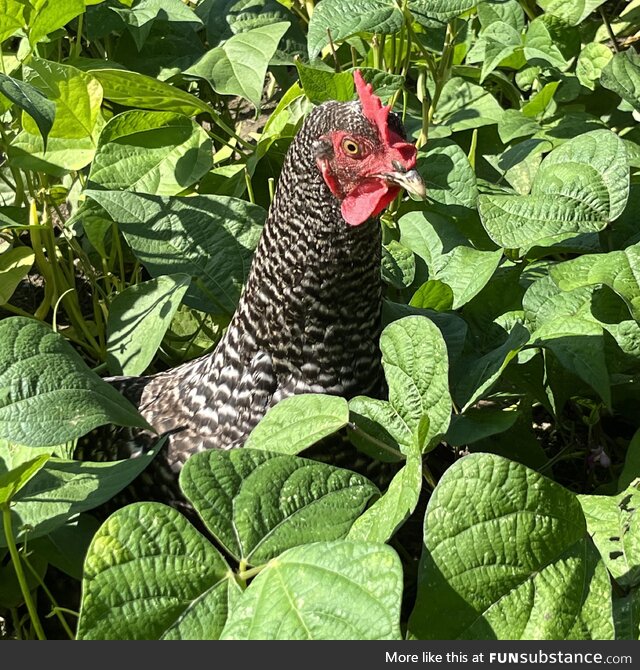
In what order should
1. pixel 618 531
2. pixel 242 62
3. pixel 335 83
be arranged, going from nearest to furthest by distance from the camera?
pixel 618 531
pixel 335 83
pixel 242 62

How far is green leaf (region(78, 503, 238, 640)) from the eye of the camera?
3.96 feet

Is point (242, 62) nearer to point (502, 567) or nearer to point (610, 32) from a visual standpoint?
point (610, 32)

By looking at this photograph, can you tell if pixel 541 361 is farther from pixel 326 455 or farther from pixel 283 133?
pixel 283 133

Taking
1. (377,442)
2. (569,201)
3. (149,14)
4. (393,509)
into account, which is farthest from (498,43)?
(393,509)

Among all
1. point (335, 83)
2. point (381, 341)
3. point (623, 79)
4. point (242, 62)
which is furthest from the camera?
point (242, 62)

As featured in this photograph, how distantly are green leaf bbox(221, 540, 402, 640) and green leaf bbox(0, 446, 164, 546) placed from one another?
359 mm

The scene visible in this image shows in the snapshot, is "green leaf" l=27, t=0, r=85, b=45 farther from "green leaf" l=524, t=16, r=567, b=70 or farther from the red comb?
"green leaf" l=524, t=16, r=567, b=70

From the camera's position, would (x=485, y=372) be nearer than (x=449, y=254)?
Yes

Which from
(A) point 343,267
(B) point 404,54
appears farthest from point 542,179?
(B) point 404,54

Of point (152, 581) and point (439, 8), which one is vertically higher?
point (439, 8)

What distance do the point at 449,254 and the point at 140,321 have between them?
2.06ft

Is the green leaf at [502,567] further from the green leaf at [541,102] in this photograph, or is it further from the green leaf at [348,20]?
the green leaf at [541,102]

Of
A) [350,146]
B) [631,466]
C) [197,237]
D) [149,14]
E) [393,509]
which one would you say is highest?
[149,14]

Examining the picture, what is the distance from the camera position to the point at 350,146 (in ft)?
5.34
